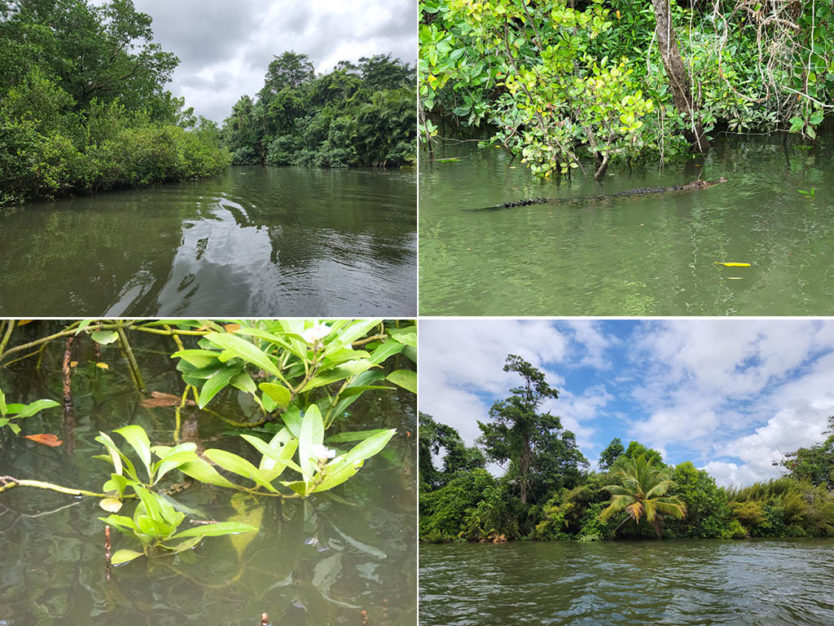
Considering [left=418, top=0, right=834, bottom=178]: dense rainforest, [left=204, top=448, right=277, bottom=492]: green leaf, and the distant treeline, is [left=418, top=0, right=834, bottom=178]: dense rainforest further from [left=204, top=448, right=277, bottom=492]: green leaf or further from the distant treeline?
[left=204, top=448, right=277, bottom=492]: green leaf

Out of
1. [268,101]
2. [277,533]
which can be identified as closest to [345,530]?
[277,533]

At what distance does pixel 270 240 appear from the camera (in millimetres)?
1773

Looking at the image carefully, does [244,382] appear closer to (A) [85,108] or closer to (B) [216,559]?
(B) [216,559]

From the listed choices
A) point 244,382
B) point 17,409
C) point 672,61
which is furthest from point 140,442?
point 672,61

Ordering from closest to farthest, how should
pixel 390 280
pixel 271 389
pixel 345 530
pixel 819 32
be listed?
pixel 345 530, pixel 271 389, pixel 390 280, pixel 819 32

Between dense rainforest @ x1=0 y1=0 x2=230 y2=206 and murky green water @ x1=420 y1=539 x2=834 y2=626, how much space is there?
4.80ft

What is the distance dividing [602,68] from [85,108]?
2.11 metres

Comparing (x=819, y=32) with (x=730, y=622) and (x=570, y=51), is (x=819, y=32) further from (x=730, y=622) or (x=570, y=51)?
(x=730, y=622)

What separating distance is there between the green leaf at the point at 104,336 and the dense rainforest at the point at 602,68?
1.40m

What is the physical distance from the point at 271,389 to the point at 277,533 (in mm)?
234

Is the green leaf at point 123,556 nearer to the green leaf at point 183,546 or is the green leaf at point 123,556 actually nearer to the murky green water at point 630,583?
the green leaf at point 183,546

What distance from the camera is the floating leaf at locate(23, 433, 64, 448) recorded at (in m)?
0.97

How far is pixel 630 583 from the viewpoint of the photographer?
1.07 m

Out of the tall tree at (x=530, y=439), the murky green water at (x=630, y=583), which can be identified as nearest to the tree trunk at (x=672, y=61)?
the tall tree at (x=530, y=439)
